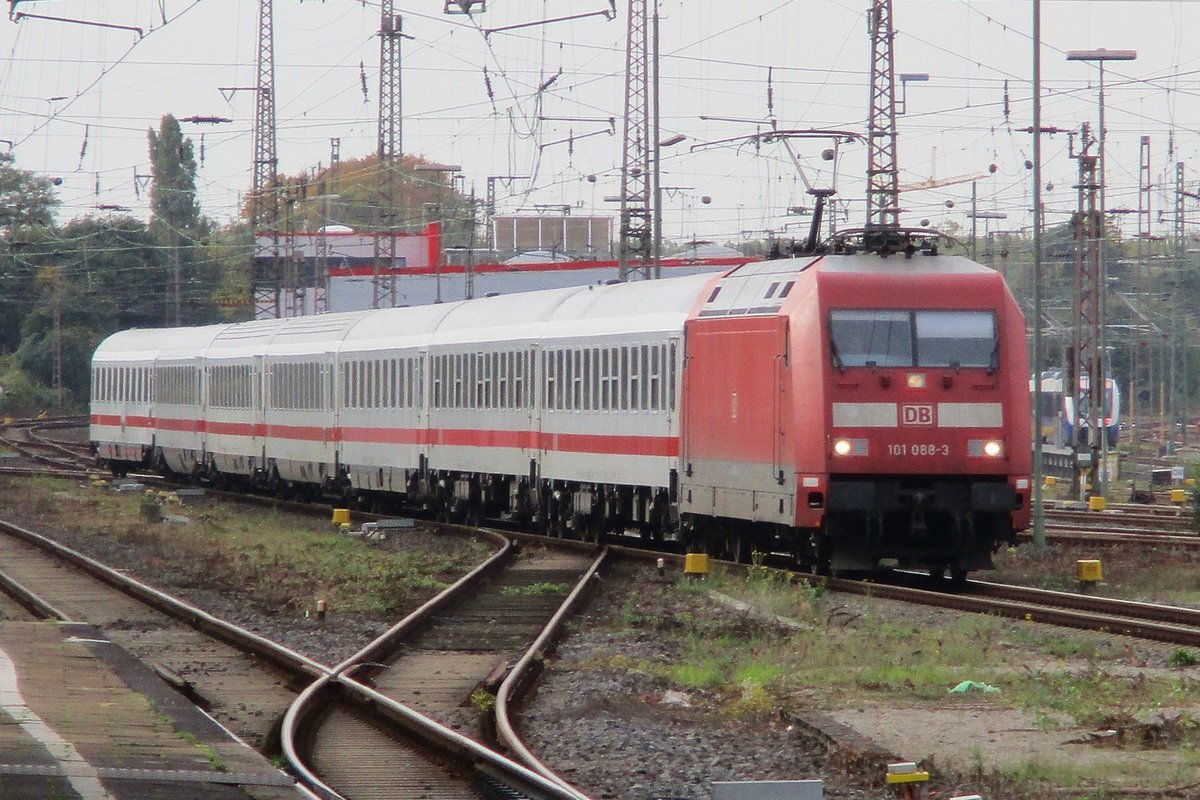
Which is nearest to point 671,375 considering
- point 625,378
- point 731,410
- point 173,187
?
point 625,378

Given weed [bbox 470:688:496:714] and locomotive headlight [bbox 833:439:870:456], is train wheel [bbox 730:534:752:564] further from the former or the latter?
weed [bbox 470:688:496:714]

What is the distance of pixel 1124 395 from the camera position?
9094 centimetres

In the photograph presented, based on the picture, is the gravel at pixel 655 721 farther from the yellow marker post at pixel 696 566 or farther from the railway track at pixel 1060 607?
the yellow marker post at pixel 696 566

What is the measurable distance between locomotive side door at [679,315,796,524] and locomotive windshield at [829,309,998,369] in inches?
24.5

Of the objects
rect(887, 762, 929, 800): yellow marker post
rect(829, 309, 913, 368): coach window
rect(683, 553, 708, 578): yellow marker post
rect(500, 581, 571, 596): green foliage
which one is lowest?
rect(500, 581, 571, 596): green foliage

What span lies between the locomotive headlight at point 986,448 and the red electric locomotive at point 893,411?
14 mm

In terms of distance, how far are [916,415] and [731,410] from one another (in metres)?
2.44

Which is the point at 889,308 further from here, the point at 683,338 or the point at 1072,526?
the point at 1072,526

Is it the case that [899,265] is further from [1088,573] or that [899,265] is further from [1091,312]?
[1091,312]

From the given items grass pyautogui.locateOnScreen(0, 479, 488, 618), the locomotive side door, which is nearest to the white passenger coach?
the locomotive side door

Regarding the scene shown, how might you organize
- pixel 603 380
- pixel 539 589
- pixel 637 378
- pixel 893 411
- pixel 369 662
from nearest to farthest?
pixel 369 662, pixel 893 411, pixel 539 589, pixel 637 378, pixel 603 380

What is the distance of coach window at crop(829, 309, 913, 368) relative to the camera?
18109 millimetres

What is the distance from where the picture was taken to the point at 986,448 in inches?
721

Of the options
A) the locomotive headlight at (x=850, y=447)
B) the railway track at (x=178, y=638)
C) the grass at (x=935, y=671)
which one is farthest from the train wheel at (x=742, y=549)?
the railway track at (x=178, y=638)
